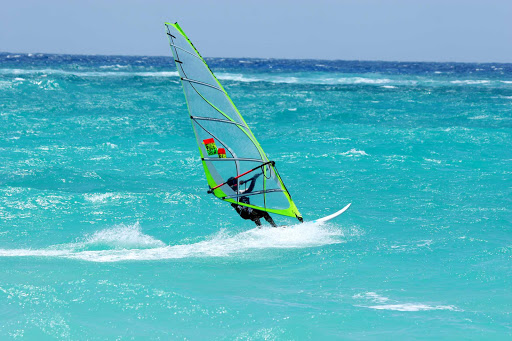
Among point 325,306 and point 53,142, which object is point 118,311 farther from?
point 53,142

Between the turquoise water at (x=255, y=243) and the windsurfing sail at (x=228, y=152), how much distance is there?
2.40 ft

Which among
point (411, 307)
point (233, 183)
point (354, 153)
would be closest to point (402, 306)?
point (411, 307)

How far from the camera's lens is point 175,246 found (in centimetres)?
963

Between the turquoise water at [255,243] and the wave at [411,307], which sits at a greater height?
the wave at [411,307]

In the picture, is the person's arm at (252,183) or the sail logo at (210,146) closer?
the sail logo at (210,146)

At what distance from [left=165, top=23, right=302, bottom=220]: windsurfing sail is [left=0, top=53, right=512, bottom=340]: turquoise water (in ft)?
2.40

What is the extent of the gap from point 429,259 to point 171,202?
17.9 feet

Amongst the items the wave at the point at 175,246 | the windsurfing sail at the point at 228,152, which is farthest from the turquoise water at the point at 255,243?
the windsurfing sail at the point at 228,152

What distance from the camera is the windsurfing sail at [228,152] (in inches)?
361

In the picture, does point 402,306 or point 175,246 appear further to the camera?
point 175,246

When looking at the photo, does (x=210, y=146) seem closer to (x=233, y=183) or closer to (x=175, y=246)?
(x=233, y=183)

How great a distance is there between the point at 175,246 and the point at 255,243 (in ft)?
4.15

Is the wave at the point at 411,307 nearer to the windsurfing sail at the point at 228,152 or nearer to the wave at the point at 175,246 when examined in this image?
the wave at the point at 175,246

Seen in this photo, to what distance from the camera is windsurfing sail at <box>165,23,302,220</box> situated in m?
9.17
